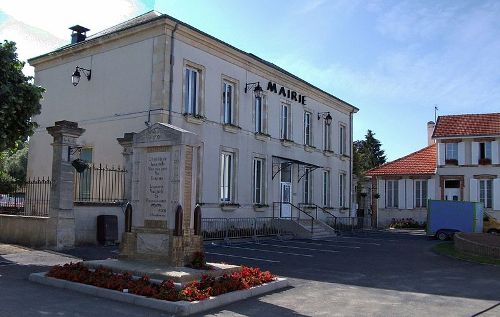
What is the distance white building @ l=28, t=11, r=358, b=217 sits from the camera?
20.6 metres

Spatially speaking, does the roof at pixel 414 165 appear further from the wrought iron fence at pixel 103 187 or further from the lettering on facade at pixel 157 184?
the lettering on facade at pixel 157 184

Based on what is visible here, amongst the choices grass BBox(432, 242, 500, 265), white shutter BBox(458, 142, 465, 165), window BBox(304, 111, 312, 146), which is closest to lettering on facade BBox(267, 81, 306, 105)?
window BBox(304, 111, 312, 146)

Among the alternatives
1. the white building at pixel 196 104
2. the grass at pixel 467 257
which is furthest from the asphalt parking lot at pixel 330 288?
the white building at pixel 196 104

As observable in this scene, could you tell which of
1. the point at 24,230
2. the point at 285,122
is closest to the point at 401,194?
the point at 285,122

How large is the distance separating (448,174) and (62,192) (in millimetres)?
30818

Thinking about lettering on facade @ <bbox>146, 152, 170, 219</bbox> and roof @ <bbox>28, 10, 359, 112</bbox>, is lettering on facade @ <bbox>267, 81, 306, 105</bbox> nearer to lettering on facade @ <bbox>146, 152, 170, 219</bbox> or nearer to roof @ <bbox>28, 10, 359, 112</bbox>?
roof @ <bbox>28, 10, 359, 112</bbox>

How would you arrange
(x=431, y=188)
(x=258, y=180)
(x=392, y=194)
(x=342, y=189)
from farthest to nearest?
(x=392, y=194) → (x=431, y=188) → (x=342, y=189) → (x=258, y=180)

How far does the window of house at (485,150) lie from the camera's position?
37469mm

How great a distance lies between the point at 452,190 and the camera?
Result: 38.4m

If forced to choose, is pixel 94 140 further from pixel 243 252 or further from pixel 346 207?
pixel 346 207

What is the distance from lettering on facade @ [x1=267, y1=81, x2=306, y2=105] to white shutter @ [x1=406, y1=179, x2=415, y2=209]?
14.5m

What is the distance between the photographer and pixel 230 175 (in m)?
23.9

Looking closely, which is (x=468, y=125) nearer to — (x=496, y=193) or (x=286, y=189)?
(x=496, y=193)

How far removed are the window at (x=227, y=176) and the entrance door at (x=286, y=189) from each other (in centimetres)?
416
